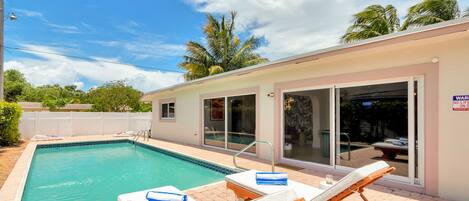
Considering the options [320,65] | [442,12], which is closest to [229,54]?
[442,12]

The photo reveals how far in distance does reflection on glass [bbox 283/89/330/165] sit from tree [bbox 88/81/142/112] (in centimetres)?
2472

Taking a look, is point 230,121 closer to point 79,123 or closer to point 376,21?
point 79,123

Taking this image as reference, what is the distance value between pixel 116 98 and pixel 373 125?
27530 mm

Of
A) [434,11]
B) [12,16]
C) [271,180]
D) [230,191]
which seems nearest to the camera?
[271,180]

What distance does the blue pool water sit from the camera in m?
6.30

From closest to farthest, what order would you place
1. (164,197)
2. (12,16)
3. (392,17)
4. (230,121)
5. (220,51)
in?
1. (164,197)
2. (230,121)
3. (12,16)
4. (392,17)
5. (220,51)

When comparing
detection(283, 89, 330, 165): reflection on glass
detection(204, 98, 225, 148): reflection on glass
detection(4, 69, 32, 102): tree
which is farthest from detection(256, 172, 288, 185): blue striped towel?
detection(4, 69, 32, 102): tree

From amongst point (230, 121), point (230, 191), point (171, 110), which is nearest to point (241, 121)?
point (230, 121)

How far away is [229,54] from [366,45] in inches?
728

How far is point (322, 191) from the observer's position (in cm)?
357

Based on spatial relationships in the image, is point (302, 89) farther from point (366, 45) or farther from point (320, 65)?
point (366, 45)

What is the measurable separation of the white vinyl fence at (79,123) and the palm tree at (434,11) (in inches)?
787

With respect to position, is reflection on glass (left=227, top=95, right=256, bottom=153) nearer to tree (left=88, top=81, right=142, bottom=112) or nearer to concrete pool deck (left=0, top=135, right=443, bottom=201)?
concrete pool deck (left=0, top=135, right=443, bottom=201)

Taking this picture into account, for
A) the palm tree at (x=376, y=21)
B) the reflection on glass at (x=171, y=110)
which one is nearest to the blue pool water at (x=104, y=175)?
the reflection on glass at (x=171, y=110)
